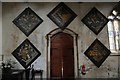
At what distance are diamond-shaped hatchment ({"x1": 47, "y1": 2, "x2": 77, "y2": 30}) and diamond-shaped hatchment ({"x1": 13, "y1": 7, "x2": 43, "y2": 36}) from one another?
64 centimetres

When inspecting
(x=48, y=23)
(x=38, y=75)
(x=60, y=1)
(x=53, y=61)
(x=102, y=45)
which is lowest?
(x=38, y=75)

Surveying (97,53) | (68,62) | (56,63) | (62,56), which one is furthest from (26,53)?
(97,53)

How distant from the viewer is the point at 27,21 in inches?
402

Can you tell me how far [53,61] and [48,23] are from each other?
5.76ft

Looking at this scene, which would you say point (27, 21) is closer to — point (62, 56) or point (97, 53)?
point (62, 56)

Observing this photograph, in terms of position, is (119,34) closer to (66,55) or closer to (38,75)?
(66,55)

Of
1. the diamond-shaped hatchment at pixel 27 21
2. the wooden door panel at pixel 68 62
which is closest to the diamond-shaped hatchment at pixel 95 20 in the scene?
the wooden door panel at pixel 68 62

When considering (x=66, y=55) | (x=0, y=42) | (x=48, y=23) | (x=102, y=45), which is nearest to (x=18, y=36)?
(x=0, y=42)

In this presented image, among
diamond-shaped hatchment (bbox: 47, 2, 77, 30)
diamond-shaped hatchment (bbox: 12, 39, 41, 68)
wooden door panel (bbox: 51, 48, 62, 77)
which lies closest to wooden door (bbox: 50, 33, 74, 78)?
wooden door panel (bbox: 51, 48, 62, 77)

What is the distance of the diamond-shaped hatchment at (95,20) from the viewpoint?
10.1 m

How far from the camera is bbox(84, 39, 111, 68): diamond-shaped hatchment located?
9.93 meters

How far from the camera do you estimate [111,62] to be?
9922 mm

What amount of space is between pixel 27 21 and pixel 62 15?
165 cm

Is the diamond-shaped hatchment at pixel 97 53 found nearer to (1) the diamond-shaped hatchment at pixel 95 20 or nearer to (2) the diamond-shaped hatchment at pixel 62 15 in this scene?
(1) the diamond-shaped hatchment at pixel 95 20
